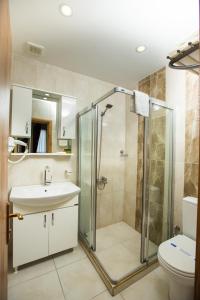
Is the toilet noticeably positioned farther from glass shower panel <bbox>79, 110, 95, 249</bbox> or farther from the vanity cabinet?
the vanity cabinet

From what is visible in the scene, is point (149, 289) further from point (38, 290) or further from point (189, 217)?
point (38, 290)

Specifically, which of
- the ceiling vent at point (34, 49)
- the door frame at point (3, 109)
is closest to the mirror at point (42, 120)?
the ceiling vent at point (34, 49)

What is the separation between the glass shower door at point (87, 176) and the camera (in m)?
1.87

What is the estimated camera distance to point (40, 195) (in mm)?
1556

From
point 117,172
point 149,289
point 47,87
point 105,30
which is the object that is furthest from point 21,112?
point 149,289

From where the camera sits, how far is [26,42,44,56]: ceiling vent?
1639 mm

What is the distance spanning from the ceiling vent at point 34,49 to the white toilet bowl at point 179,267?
7.95ft

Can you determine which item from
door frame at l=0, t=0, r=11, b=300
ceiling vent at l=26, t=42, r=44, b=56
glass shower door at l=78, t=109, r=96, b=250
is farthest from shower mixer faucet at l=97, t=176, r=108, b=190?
ceiling vent at l=26, t=42, r=44, b=56

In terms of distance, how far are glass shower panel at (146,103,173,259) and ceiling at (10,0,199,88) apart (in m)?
0.70

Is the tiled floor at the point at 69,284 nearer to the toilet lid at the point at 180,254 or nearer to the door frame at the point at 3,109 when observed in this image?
the toilet lid at the point at 180,254

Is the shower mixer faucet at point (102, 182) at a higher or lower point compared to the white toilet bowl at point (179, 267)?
higher

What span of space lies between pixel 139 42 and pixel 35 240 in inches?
94.2

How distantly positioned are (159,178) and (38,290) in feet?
5.60

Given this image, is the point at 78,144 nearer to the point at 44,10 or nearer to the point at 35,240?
the point at 35,240
